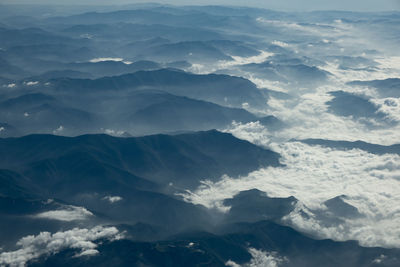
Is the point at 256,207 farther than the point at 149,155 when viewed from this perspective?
No

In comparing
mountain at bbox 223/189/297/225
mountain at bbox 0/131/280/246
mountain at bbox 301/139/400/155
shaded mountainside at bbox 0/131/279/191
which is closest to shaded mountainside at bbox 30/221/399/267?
mountain at bbox 223/189/297/225

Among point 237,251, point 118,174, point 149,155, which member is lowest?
point 118,174

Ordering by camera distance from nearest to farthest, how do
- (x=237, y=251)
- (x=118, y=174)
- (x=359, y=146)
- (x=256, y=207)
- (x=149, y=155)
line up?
(x=237, y=251)
(x=256, y=207)
(x=118, y=174)
(x=149, y=155)
(x=359, y=146)

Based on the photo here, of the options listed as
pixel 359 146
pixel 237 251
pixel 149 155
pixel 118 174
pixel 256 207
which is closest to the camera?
pixel 237 251

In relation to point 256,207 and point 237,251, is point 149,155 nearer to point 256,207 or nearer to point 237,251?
point 256,207

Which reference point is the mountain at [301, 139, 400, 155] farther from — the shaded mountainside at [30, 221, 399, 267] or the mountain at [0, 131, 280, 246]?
the shaded mountainside at [30, 221, 399, 267]

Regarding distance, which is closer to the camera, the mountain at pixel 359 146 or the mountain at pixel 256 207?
the mountain at pixel 256 207

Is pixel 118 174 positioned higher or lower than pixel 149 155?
lower

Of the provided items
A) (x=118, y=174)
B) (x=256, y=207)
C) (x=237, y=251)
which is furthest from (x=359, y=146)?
(x=118, y=174)

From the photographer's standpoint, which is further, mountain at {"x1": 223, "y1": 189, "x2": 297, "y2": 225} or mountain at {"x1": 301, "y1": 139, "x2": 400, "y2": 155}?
mountain at {"x1": 301, "y1": 139, "x2": 400, "y2": 155}

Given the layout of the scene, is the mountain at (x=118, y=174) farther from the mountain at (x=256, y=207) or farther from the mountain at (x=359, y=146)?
the mountain at (x=359, y=146)

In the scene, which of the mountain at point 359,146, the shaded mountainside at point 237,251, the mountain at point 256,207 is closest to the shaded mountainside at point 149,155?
the mountain at point 256,207
